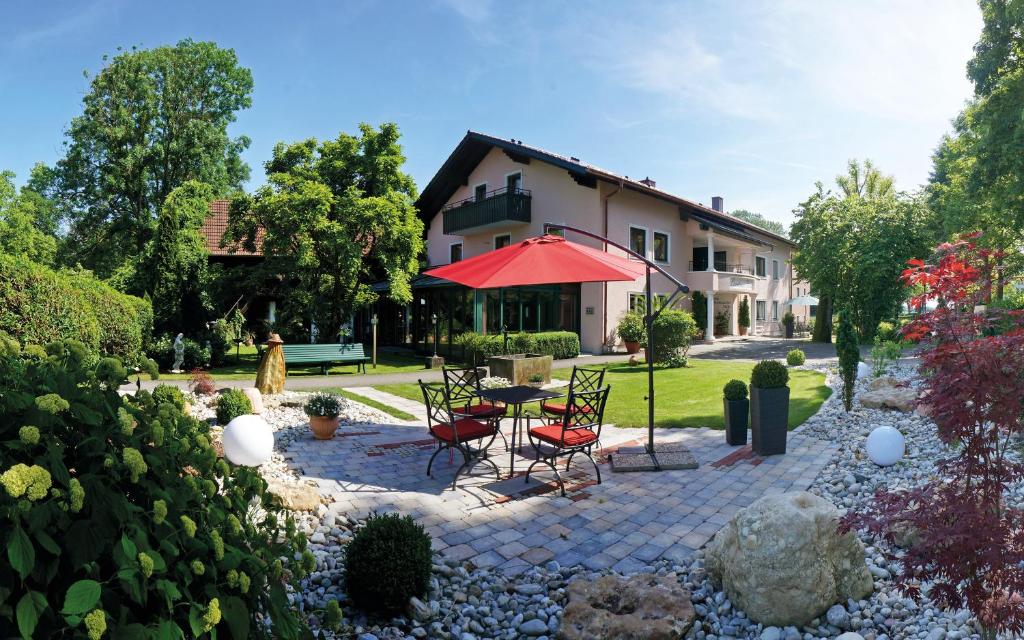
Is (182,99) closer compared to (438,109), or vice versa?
(438,109)

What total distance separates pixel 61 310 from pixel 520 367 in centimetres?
984

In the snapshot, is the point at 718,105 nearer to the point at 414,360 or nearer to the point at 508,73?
the point at 508,73

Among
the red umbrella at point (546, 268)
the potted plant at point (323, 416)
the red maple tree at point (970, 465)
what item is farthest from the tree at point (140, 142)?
the red maple tree at point (970, 465)

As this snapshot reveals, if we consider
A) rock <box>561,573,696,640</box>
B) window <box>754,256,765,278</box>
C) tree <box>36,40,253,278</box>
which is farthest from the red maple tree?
window <box>754,256,765,278</box>

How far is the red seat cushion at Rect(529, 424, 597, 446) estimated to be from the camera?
5480 mm

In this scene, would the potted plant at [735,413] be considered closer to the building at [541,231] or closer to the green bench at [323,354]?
the green bench at [323,354]

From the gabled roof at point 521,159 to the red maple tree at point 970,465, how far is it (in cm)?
1727

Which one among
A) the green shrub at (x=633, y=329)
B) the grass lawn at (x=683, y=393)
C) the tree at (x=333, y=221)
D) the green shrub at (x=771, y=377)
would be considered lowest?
the grass lawn at (x=683, y=393)

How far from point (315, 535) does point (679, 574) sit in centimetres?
274

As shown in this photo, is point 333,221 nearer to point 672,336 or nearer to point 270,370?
point 270,370

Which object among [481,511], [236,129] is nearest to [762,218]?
[236,129]

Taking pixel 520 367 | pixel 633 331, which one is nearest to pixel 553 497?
pixel 520 367

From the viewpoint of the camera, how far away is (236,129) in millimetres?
27703

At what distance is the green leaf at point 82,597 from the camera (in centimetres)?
114
